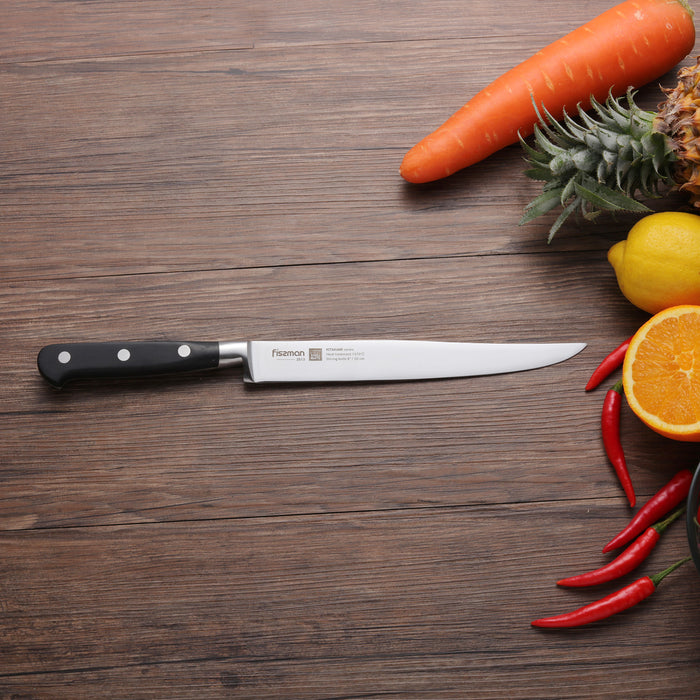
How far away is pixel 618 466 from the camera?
1.02 metres

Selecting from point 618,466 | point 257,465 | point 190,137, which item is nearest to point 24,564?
point 257,465

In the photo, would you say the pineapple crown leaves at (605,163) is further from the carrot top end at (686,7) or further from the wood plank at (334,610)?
the wood plank at (334,610)

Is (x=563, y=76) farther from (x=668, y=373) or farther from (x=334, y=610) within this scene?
(x=334, y=610)

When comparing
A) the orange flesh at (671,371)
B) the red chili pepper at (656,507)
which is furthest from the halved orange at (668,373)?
the red chili pepper at (656,507)

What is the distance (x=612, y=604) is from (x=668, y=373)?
14.0 inches

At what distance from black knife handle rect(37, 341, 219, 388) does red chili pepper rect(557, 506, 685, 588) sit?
66 centimetres

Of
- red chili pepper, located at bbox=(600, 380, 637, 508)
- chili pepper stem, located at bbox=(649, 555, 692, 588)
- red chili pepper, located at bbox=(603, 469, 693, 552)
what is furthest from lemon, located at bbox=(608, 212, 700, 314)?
chili pepper stem, located at bbox=(649, 555, 692, 588)

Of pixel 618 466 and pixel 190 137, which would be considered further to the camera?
pixel 190 137

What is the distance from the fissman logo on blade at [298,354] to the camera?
1029 millimetres

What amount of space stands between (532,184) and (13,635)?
112cm

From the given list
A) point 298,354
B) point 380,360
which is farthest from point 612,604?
point 298,354

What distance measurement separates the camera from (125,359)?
1010mm

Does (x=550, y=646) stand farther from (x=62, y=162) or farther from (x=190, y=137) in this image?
(x=62, y=162)

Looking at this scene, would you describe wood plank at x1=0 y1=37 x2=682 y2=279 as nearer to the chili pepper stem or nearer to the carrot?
the carrot
